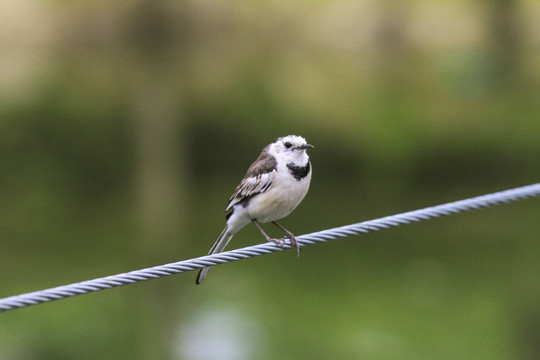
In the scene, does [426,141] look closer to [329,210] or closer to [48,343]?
[329,210]

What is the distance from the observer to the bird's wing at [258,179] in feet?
15.2

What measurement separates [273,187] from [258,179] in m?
0.13

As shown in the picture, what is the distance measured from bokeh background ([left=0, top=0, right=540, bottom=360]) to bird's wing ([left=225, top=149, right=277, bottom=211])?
7044 millimetres

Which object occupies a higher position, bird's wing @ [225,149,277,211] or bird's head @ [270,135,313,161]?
bird's head @ [270,135,313,161]

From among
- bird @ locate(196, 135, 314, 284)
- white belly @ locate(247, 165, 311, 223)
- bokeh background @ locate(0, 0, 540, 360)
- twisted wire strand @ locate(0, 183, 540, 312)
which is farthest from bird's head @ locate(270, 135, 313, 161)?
bokeh background @ locate(0, 0, 540, 360)

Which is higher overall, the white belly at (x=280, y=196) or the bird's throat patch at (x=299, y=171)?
the bird's throat patch at (x=299, y=171)

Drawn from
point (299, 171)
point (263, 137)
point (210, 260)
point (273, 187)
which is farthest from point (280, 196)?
point (263, 137)

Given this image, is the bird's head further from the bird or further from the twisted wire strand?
the twisted wire strand

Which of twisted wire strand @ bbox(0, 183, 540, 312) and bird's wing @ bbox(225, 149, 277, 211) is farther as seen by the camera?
bird's wing @ bbox(225, 149, 277, 211)

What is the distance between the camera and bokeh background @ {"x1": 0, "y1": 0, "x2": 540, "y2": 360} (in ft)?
40.7

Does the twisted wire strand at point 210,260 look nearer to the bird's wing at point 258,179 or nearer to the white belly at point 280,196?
the white belly at point 280,196

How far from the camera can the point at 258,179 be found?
4.66 meters

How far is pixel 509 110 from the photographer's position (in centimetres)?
1461

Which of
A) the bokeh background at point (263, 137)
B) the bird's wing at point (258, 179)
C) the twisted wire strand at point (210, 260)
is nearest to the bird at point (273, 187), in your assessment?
the bird's wing at point (258, 179)
